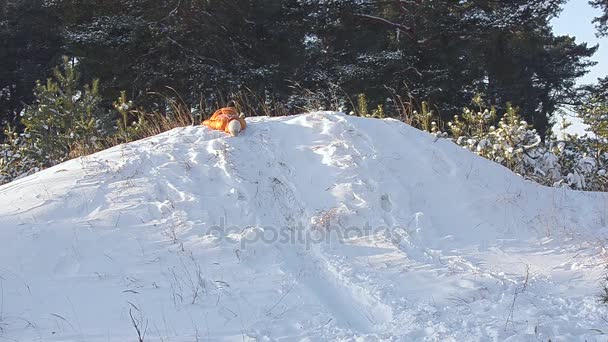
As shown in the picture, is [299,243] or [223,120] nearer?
[299,243]

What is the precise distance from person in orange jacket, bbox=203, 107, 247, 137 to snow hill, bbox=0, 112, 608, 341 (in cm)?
10

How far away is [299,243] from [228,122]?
1999 mm

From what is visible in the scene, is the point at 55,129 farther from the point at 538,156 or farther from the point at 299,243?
the point at 538,156

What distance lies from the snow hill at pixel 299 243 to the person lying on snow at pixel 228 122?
0.10 meters

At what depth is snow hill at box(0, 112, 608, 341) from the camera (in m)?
3.26

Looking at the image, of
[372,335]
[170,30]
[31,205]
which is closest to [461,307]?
[372,335]

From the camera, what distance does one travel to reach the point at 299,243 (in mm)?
4434

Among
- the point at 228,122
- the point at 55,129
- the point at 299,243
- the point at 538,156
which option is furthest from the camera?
the point at 55,129

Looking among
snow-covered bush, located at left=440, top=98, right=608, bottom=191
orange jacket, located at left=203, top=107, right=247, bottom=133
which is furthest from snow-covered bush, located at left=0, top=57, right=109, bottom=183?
snow-covered bush, located at left=440, top=98, right=608, bottom=191

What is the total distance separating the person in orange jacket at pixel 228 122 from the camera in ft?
19.0

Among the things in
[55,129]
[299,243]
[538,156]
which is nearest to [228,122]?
[299,243]

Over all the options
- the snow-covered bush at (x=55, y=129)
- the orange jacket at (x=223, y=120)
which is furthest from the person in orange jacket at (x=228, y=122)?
the snow-covered bush at (x=55, y=129)

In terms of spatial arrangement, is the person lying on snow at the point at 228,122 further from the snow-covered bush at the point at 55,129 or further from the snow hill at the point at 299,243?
the snow-covered bush at the point at 55,129

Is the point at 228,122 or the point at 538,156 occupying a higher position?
the point at 228,122
